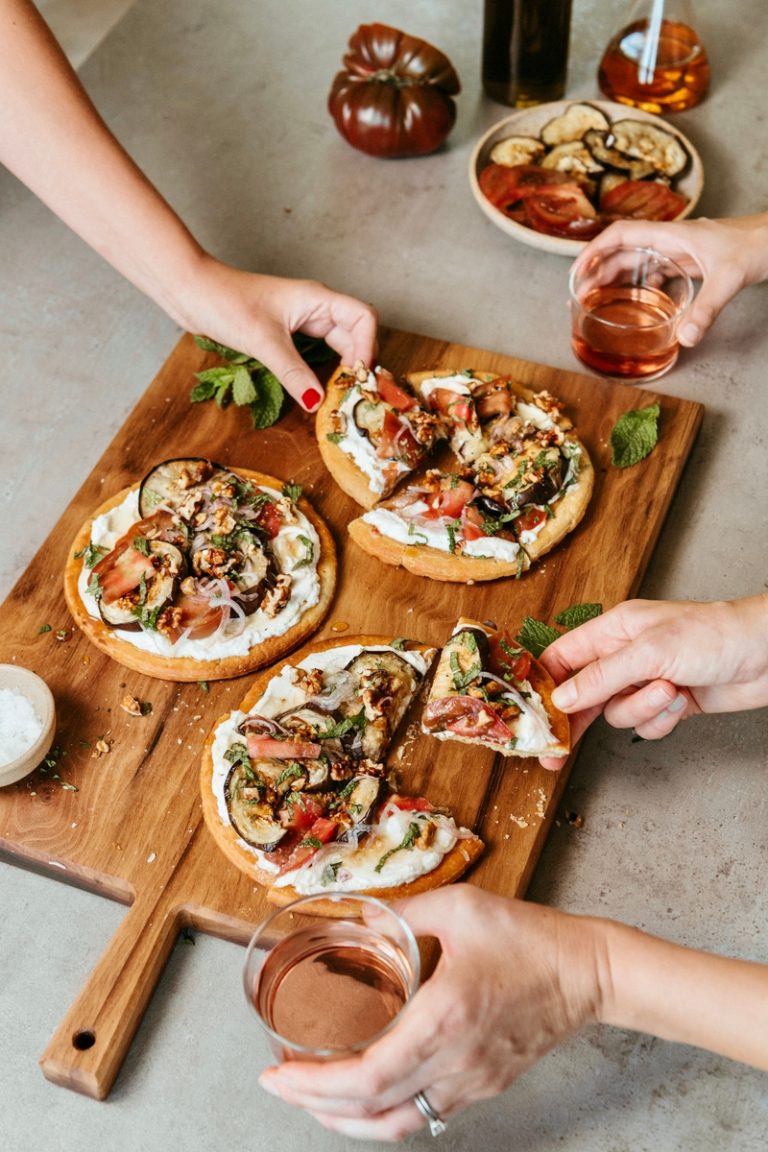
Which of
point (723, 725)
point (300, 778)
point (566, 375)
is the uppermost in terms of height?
point (300, 778)

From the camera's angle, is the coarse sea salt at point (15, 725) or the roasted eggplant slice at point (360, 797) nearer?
the roasted eggplant slice at point (360, 797)

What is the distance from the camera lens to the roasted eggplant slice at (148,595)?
378 cm

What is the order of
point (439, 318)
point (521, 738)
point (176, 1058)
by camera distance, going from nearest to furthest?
point (176, 1058) < point (521, 738) < point (439, 318)

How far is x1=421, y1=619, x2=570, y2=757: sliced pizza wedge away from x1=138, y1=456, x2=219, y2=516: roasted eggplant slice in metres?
1.08

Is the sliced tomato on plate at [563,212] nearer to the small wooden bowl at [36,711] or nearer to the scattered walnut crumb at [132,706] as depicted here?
the scattered walnut crumb at [132,706]

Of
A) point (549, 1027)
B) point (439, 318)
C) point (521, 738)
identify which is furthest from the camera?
point (439, 318)

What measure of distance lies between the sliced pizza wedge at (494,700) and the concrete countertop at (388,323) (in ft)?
1.07

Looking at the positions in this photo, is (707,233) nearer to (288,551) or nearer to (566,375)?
(566,375)

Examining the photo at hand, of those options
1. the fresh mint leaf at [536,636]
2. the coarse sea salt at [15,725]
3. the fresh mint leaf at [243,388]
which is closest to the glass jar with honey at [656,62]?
the fresh mint leaf at [243,388]

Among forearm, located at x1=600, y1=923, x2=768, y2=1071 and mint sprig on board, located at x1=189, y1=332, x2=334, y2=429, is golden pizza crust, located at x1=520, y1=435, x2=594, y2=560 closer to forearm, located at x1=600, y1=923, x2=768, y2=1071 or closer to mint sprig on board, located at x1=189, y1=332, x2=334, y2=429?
mint sprig on board, located at x1=189, y1=332, x2=334, y2=429

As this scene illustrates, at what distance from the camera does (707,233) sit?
4488 mm

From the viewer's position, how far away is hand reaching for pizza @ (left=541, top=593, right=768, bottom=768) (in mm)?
3295

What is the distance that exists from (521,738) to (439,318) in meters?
2.17

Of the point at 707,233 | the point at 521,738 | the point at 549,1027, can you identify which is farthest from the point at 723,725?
the point at 707,233
